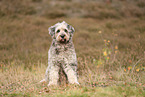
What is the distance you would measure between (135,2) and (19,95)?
19984 millimetres

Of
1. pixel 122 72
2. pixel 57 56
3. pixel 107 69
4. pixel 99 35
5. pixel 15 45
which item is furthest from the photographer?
pixel 99 35

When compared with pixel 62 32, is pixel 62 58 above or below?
below

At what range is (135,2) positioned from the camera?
20250 mm

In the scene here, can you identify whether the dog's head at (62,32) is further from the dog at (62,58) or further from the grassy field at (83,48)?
the grassy field at (83,48)

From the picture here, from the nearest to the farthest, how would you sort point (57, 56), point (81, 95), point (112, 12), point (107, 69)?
1. point (81, 95)
2. point (57, 56)
3. point (107, 69)
4. point (112, 12)

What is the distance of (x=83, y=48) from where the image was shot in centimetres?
930

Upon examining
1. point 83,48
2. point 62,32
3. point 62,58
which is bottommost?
point 62,58

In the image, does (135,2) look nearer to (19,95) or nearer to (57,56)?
(57,56)

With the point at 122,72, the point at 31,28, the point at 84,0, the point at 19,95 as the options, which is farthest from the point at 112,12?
the point at 19,95

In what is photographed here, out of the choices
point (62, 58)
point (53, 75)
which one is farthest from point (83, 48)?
point (53, 75)

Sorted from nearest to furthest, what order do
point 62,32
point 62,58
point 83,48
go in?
point 62,32
point 62,58
point 83,48

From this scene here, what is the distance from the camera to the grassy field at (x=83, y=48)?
4523 mm

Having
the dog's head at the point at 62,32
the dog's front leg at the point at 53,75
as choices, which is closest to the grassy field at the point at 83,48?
the dog's front leg at the point at 53,75

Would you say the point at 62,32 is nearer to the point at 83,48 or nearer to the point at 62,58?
the point at 62,58
